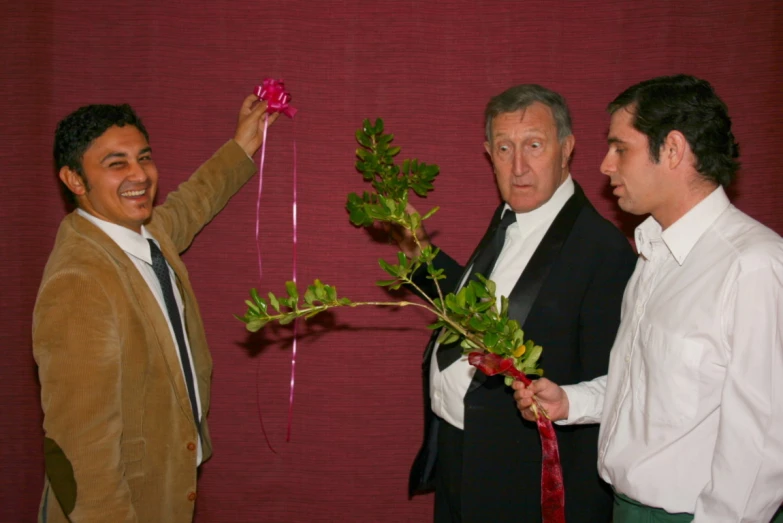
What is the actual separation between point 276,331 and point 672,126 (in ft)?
5.01

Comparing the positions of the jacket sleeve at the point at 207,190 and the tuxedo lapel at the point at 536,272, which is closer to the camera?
the tuxedo lapel at the point at 536,272

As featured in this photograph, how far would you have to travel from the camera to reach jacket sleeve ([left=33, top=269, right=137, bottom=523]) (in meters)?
1.69

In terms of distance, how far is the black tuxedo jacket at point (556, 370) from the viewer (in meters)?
1.88

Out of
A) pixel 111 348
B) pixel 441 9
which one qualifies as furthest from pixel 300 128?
pixel 111 348

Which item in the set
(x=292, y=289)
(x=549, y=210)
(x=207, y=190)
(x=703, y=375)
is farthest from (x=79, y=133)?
(x=703, y=375)

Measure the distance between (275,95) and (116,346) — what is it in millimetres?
1062

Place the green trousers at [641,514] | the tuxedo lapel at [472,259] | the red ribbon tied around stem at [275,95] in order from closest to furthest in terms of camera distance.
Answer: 1. the green trousers at [641,514]
2. the tuxedo lapel at [472,259]
3. the red ribbon tied around stem at [275,95]

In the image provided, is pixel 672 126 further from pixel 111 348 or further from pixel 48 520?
pixel 48 520

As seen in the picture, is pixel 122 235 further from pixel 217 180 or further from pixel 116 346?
pixel 217 180

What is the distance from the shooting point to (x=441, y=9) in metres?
2.37

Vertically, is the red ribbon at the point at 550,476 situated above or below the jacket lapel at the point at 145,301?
below

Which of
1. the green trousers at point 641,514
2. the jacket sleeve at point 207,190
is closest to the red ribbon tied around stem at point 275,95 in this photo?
the jacket sleeve at point 207,190

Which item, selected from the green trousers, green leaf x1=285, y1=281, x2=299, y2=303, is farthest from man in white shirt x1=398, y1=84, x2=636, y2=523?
green leaf x1=285, y1=281, x2=299, y2=303

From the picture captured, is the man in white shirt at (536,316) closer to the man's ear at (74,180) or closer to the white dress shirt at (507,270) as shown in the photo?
the white dress shirt at (507,270)
